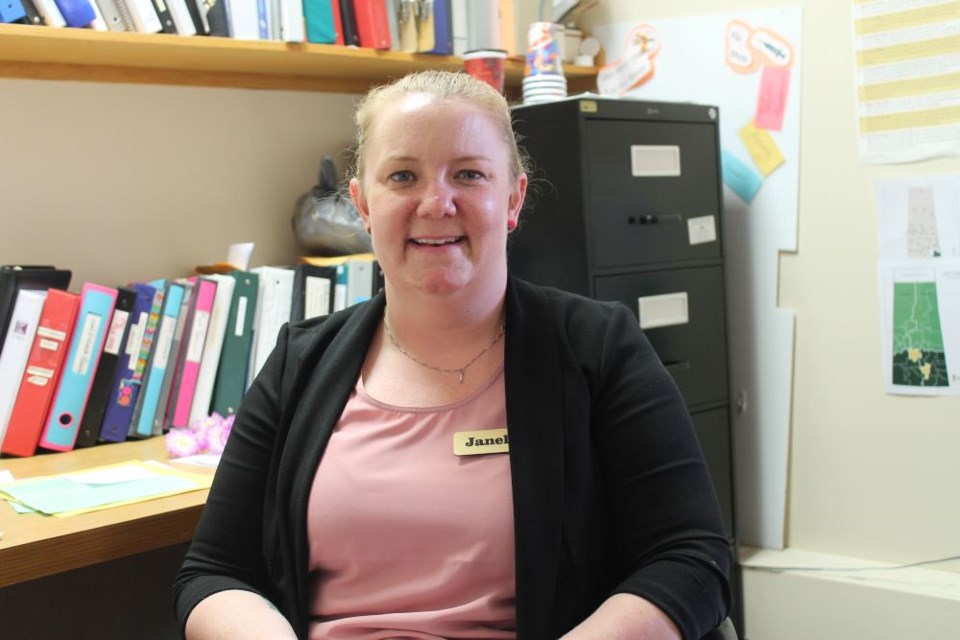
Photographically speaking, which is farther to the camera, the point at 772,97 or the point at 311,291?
the point at 772,97

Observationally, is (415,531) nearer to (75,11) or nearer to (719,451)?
(75,11)

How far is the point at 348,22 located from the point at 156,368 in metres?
0.85

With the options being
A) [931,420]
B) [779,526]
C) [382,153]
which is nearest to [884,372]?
[931,420]

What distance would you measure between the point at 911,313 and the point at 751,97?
653 mm

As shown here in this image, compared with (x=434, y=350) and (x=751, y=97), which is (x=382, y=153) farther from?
(x=751, y=97)

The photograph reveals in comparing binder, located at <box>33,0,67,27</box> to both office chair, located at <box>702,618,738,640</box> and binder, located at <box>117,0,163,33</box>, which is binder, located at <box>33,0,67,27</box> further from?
office chair, located at <box>702,618,738,640</box>

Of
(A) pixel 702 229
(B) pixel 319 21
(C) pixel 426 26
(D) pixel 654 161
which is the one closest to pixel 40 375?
(B) pixel 319 21

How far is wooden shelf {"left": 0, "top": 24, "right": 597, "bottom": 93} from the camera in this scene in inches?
72.9

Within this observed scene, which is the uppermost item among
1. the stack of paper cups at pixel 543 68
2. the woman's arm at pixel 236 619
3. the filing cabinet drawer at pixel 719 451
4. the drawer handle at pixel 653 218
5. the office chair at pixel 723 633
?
the stack of paper cups at pixel 543 68

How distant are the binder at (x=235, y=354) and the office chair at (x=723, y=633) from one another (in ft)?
3.68

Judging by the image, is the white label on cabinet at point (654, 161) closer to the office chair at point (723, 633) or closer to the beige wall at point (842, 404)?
the beige wall at point (842, 404)

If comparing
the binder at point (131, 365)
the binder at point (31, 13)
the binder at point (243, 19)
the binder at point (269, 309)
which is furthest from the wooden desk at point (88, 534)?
the binder at point (243, 19)

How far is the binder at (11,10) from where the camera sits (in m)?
1.74

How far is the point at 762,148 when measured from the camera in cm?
251
